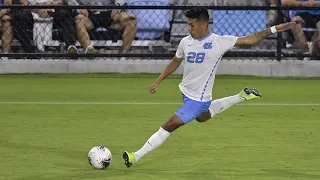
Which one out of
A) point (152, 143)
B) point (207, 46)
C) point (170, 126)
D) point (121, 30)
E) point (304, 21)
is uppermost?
point (207, 46)

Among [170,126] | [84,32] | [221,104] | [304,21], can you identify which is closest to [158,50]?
[84,32]

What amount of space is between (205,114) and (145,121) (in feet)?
7.61

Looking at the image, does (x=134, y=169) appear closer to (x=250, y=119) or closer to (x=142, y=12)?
(x=250, y=119)

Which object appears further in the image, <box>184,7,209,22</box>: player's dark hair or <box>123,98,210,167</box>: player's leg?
<box>184,7,209,22</box>: player's dark hair

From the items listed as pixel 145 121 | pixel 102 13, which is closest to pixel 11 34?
pixel 102 13

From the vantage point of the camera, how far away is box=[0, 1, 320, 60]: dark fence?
1697cm

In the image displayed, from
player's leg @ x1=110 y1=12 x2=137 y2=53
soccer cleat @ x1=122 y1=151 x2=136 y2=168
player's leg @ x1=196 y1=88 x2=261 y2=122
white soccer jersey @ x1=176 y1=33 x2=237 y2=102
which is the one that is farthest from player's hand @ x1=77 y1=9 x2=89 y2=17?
soccer cleat @ x1=122 y1=151 x2=136 y2=168

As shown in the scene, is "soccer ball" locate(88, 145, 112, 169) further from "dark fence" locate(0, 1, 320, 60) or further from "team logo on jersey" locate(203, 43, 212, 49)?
"dark fence" locate(0, 1, 320, 60)

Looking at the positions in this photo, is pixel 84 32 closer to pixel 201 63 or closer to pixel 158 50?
pixel 158 50

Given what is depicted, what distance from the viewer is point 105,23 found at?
17.4 meters

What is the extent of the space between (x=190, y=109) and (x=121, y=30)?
30.2ft

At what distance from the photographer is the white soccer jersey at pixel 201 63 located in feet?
27.3

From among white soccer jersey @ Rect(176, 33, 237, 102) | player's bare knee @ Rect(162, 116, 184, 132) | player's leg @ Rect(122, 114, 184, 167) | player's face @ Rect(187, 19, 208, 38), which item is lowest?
player's leg @ Rect(122, 114, 184, 167)

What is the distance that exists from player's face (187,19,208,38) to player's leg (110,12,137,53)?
881 cm
